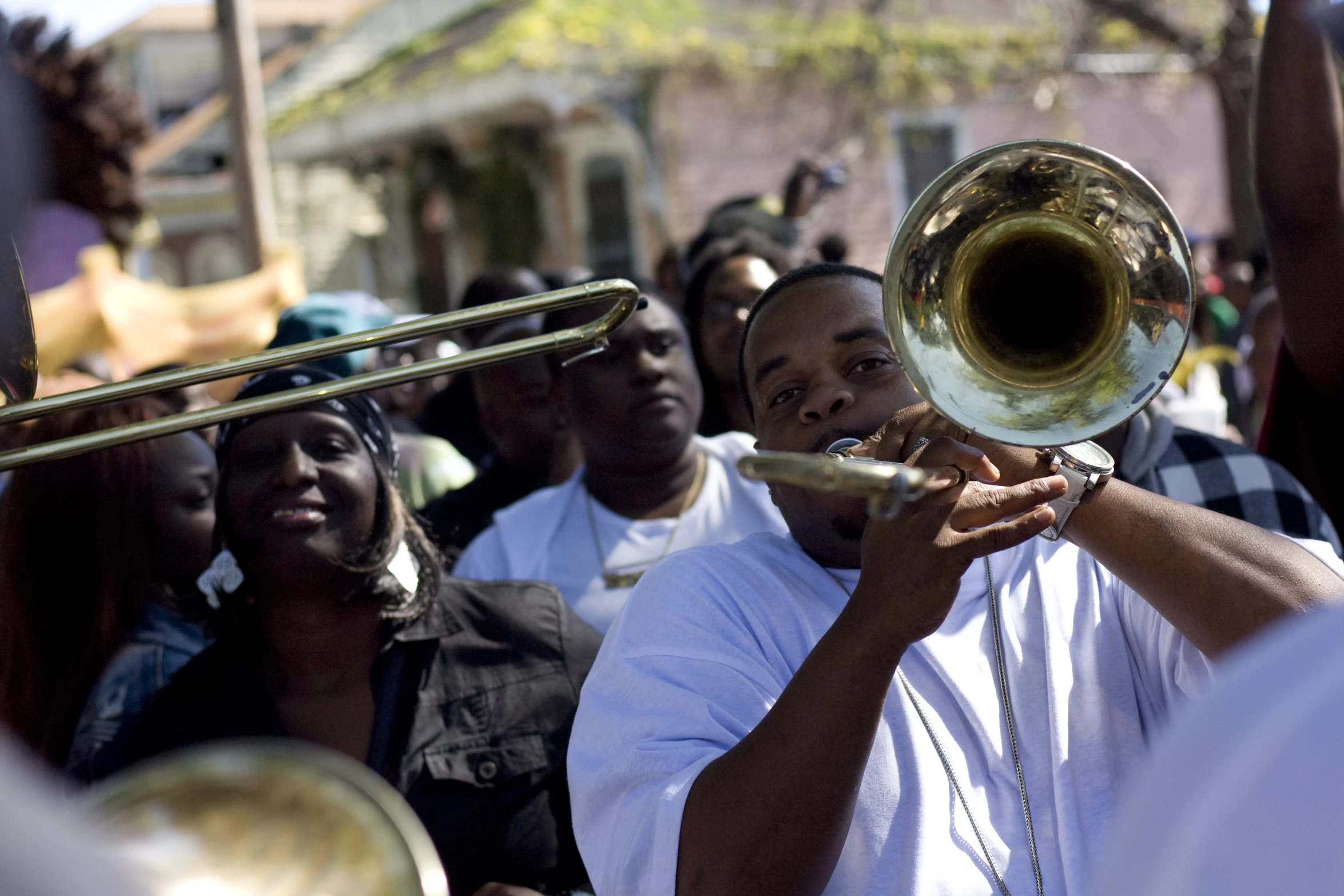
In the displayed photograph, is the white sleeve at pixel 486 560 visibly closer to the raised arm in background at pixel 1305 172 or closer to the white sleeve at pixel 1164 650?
the white sleeve at pixel 1164 650

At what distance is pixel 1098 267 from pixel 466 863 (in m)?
1.64

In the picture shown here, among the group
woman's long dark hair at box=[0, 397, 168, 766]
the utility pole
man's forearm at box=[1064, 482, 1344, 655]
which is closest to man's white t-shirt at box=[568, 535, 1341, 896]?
man's forearm at box=[1064, 482, 1344, 655]

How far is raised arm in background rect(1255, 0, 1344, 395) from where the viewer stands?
269cm

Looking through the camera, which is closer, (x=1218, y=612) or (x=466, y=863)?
(x=1218, y=612)

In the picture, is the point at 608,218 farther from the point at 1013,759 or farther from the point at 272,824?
the point at 272,824

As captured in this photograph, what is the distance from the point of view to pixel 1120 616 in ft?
6.84

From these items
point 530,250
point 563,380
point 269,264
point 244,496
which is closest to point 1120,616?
point 244,496

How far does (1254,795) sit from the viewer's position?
3.03ft

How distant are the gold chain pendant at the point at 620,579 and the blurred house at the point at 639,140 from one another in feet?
28.0

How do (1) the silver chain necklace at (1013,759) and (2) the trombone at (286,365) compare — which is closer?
(1) the silver chain necklace at (1013,759)

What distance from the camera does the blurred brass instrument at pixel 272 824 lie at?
1221 millimetres

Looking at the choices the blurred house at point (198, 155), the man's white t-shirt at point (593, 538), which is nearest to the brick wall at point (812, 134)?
the blurred house at point (198, 155)

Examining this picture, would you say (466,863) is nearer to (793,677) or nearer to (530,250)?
(793,677)

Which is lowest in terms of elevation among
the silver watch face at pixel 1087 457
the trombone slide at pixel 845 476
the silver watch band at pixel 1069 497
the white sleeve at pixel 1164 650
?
the white sleeve at pixel 1164 650
